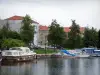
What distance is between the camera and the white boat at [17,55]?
247ft

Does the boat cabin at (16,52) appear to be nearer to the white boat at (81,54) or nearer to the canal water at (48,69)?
the canal water at (48,69)

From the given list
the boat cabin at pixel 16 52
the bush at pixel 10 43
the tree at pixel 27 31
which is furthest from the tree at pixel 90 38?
the boat cabin at pixel 16 52

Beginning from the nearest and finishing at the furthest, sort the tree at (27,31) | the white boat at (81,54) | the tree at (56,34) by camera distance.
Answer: the tree at (27,31)
the white boat at (81,54)
the tree at (56,34)

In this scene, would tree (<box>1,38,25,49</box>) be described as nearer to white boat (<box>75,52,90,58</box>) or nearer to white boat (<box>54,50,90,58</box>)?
white boat (<box>54,50,90,58</box>)

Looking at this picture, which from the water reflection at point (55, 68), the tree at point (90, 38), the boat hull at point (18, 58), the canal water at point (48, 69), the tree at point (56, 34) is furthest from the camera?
the tree at point (90, 38)

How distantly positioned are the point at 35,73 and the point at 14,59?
25649 millimetres

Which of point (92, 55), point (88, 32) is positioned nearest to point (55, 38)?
point (92, 55)

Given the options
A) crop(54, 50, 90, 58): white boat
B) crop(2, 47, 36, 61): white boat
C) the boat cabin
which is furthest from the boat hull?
crop(54, 50, 90, 58): white boat

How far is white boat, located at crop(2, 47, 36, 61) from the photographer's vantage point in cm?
7531

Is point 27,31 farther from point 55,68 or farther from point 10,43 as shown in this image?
point 55,68

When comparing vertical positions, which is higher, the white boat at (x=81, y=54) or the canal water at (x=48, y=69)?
the white boat at (x=81, y=54)

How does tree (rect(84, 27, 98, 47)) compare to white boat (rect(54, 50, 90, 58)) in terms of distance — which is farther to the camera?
tree (rect(84, 27, 98, 47))

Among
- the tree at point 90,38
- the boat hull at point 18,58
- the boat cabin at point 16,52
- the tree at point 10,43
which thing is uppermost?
the tree at point 90,38

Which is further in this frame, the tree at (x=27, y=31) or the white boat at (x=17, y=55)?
the tree at (x=27, y=31)
